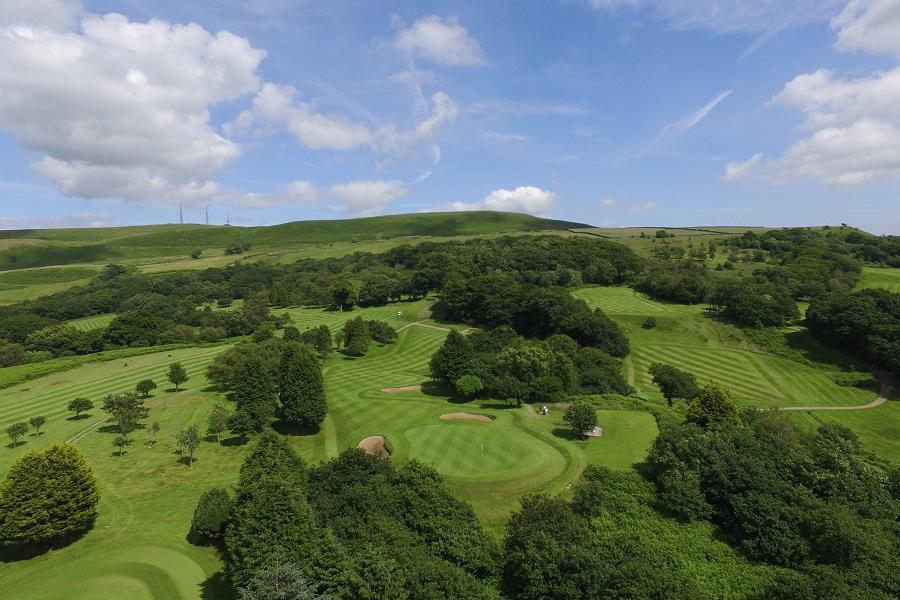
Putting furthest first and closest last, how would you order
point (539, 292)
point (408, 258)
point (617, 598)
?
point (408, 258), point (539, 292), point (617, 598)

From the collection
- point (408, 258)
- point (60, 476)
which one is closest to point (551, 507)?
point (60, 476)

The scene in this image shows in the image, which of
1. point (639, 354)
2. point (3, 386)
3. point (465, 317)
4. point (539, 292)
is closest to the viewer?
point (3, 386)

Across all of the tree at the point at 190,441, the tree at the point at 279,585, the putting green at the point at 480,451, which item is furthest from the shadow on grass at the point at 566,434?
the tree at the point at 190,441

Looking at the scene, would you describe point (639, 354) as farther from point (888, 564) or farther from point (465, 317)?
point (888, 564)

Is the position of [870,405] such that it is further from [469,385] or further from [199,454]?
[199,454]

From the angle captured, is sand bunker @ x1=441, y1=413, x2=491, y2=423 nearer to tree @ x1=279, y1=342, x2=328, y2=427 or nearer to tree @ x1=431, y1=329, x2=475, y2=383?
tree @ x1=431, y1=329, x2=475, y2=383

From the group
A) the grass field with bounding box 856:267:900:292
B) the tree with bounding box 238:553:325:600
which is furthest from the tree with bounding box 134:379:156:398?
the grass field with bounding box 856:267:900:292

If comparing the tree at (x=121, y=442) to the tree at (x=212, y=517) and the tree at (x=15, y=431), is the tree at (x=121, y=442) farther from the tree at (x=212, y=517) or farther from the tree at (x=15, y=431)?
the tree at (x=212, y=517)
